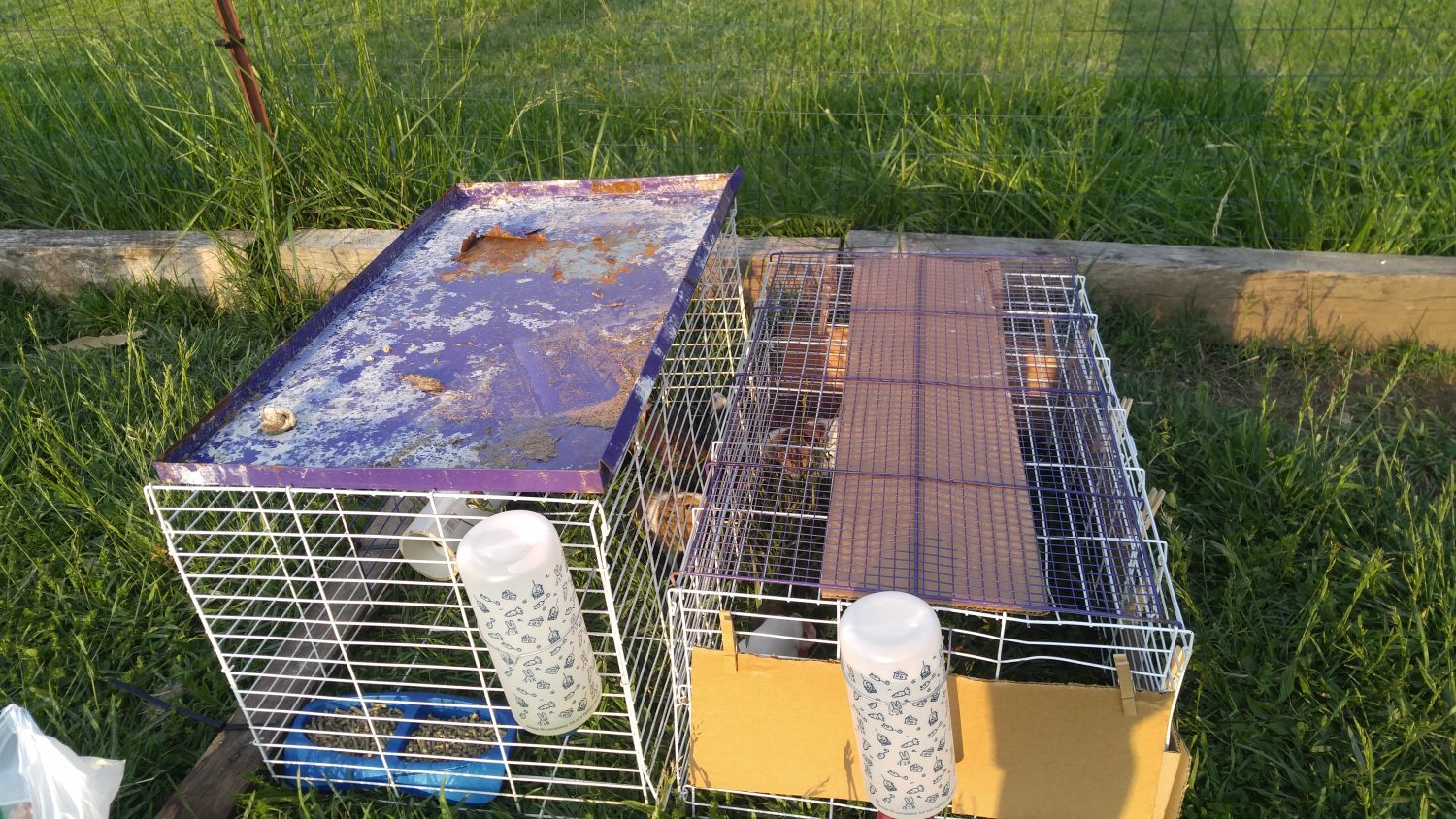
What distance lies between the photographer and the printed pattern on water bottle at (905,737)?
1.42m

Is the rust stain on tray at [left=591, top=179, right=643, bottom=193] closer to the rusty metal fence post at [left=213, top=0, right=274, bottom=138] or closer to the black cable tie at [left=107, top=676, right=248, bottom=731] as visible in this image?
the rusty metal fence post at [left=213, top=0, right=274, bottom=138]

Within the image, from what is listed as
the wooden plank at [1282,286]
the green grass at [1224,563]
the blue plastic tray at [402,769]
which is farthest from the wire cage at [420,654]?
the wooden plank at [1282,286]

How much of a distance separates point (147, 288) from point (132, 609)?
6.10 ft

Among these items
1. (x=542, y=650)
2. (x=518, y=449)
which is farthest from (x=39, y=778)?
(x=518, y=449)

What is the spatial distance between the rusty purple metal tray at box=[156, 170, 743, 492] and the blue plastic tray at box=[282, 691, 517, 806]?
61 cm

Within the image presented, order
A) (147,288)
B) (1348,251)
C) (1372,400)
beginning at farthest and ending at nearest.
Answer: (147,288), (1348,251), (1372,400)

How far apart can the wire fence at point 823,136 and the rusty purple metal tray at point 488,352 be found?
1128 mm

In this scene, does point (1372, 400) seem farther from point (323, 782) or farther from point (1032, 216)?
point (323, 782)

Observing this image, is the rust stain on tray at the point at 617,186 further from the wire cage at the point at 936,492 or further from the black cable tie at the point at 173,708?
the black cable tie at the point at 173,708

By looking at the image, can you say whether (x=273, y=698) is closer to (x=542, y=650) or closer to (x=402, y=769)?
(x=402, y=769)

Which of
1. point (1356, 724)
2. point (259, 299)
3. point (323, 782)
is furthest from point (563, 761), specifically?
point (259, 299)

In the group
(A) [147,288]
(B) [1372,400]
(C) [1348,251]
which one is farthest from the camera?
(A) [147,288]

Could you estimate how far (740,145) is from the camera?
13.5 ft

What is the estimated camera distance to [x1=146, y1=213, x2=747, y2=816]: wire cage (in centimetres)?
200
